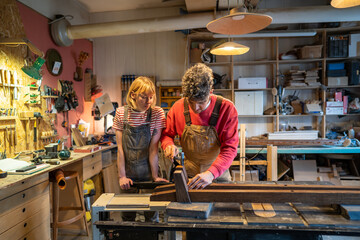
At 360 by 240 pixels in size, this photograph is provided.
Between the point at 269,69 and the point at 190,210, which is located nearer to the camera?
the point at 190,210

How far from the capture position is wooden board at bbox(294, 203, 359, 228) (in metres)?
1.09

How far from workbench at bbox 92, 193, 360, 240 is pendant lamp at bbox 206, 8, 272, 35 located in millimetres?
1148

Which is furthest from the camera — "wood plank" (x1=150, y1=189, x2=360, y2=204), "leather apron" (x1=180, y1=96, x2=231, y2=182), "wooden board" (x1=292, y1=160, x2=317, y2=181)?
"wooden board" (x1=292, y1=160, x2=317, y2=181)

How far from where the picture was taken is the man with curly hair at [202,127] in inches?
58.6

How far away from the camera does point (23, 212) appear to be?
2.12m

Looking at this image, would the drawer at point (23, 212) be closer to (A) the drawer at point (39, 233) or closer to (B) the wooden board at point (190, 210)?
(A) the drawer at point (39, 233)

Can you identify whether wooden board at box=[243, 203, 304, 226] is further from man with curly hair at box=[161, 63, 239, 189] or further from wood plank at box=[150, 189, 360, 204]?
man with curly hair at box=[161, 63, 239, 189]

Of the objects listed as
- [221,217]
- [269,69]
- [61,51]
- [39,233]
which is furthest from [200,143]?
[269,69]

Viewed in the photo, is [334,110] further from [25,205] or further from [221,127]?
[25,205]

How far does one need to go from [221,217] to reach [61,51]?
148 inches

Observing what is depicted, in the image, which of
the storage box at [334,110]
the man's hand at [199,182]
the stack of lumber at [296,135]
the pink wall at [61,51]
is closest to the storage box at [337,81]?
the storage box at [334,110]

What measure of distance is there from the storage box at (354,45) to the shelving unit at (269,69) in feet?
0.56

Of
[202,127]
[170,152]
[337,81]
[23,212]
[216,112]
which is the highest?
[337,81]

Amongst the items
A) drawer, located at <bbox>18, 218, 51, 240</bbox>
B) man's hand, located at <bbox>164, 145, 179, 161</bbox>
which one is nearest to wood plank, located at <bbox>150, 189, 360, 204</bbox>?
man's hand, located at <bbox>164, 145, 179, 161</bbox>
